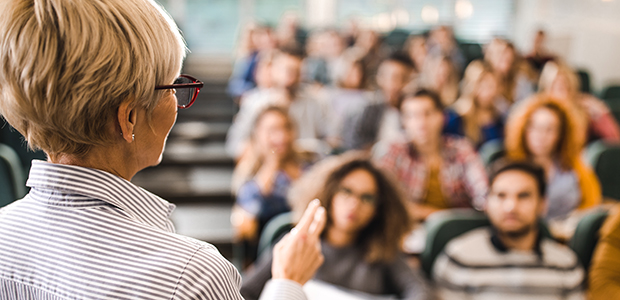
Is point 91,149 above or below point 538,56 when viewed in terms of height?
above

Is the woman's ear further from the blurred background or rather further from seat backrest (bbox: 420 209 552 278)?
seat backrest (bbox: 420 209 552 278)

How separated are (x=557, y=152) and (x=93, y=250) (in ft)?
7.84

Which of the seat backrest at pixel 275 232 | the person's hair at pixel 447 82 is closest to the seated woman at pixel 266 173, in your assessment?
the seat backrest at pixel 275 232

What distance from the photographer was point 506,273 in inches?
63.3

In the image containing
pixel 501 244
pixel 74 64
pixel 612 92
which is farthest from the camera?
pixel 612 92

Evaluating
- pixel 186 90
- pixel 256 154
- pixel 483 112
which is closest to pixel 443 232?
pixel 256 154

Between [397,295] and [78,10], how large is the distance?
1345 mm

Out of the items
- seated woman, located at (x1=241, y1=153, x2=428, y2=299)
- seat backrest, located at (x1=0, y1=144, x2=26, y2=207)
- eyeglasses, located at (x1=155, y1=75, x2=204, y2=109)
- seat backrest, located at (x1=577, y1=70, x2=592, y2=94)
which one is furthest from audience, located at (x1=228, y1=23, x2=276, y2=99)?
eyeglasses, located at (x1=155, y1=75, x2=204, y2=109)

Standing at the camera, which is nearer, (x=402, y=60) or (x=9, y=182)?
(x=9, y=182)

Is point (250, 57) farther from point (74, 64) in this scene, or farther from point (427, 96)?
point (74, 64)

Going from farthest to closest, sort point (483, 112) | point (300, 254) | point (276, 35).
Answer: point (276, 35), point (483, 112), point (300, 254)

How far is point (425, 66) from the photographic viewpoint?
4590 millimetres

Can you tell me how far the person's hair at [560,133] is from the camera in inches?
91.4

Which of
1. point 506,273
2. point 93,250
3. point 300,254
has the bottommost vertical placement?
point 506,273
